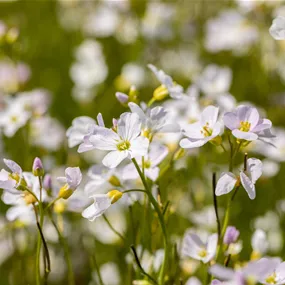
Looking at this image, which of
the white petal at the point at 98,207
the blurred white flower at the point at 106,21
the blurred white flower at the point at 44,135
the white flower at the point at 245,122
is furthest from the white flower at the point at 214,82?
the blurred white flower at the point at 106,21

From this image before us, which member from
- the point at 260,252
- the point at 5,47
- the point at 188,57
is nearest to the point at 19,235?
the point at 5,47

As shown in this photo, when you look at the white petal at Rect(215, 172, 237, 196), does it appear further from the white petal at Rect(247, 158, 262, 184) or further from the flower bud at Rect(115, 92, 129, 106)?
the flower bud at Rect(115, 92, 129, 106)

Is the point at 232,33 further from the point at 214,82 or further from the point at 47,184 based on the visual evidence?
the point at 47,184

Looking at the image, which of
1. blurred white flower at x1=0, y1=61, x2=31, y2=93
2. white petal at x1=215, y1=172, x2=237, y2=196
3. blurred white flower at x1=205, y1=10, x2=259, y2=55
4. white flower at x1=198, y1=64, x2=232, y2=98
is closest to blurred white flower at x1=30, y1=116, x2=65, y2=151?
blurred white flower at x1=0, y1=61, x2=31, y2=93

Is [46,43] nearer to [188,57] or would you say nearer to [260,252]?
[188,57]

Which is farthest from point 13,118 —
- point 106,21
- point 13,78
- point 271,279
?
point 106,21

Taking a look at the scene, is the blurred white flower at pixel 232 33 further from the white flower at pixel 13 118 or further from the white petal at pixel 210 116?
the white petal at pixel 210 116
